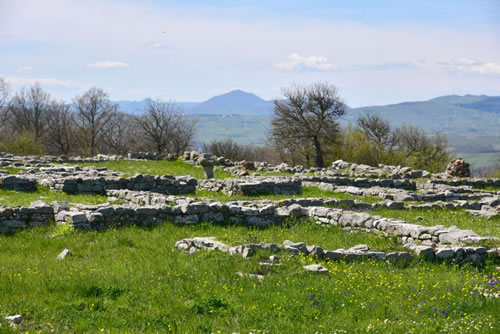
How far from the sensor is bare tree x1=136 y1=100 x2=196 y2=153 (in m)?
70.9

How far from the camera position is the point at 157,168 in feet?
124

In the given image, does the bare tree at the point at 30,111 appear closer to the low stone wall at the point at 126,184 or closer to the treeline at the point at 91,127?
the treeline at the point at 91,127

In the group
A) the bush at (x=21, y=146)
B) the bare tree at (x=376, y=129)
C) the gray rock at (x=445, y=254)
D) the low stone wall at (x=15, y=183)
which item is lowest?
the gray rock at (x=445, y=254)

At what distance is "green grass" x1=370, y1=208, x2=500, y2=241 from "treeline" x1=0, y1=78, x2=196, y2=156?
52.3 metres

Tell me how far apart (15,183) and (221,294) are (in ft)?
56.0

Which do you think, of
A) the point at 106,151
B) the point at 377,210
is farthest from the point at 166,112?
the point at 377,210

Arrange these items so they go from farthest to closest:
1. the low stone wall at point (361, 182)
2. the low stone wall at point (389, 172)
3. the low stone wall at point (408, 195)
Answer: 1. the low stone wall at point (389, 172)
2. the low stone wall at point (361, 182)
3. the low stone wall at point (408, 195)

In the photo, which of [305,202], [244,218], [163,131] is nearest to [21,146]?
[163,131]

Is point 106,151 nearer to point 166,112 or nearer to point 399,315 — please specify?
point 166,112

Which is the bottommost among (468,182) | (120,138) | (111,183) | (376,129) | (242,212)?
(468,182)

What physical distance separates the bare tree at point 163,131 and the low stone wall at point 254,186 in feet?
142

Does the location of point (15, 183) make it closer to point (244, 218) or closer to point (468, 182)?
point (244, 218)

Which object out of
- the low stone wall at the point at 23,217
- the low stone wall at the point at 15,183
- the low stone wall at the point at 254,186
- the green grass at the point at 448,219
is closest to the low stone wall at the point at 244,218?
the low stone wall at the point at 23,217

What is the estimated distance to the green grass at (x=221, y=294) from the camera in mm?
7566
